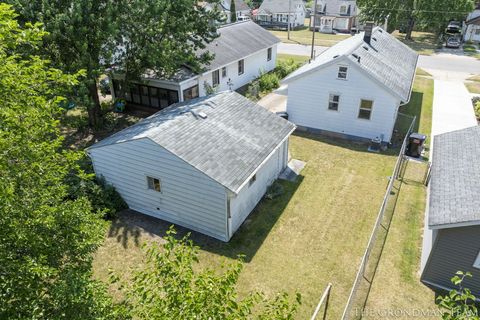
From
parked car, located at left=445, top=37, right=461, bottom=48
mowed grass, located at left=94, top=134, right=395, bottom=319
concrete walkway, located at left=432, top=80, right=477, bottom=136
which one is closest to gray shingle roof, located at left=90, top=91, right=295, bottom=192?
mowed grass, located at left=94, top=134, right=395, bottom=319

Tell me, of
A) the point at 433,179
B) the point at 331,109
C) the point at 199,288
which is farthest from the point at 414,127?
the point at 199,288

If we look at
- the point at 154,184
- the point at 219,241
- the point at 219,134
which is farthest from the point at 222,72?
the point at 219,241

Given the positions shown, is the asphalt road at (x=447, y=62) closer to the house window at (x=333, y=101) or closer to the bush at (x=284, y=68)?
the bush at (x=284, y=68)

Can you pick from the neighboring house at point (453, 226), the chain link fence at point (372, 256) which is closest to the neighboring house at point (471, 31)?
the chain link fence at point (372, 256)

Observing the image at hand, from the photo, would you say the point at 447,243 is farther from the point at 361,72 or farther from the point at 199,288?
the point at 361,72

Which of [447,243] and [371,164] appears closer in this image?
[447,243]

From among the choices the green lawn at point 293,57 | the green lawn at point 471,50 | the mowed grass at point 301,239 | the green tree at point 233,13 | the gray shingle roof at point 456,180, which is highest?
the green tree at point 233,13

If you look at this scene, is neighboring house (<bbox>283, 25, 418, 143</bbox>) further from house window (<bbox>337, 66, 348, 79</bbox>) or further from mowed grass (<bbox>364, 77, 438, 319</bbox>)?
mowed grass (<bbox>364, 77, 438, 319</bbox>)
